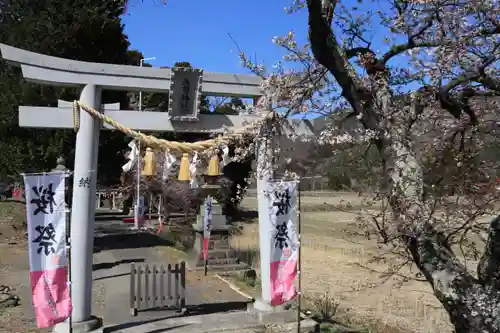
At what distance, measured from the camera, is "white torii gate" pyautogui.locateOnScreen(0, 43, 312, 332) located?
22.9 feet

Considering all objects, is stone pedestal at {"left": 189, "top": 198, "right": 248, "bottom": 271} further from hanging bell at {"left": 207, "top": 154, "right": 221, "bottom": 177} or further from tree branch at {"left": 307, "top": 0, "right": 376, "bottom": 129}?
tree branch at {"left": 307, "top": 0, "right": 376, "bottom": 129}

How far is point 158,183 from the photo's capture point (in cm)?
2439

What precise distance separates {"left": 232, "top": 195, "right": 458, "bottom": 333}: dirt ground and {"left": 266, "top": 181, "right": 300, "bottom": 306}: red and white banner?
0.94 metres

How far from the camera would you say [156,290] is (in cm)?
918

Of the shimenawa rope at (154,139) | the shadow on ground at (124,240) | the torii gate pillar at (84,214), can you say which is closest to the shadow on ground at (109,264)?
the shadow on ground at (124,240)

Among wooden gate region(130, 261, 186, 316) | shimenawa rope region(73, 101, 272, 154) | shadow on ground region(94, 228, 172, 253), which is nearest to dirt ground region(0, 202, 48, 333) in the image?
wooden gate region(130, 261, 186, 316)

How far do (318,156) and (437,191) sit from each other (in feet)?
7.92

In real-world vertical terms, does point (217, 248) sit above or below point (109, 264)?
above

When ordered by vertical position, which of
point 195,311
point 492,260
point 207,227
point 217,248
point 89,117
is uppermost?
point 89,117

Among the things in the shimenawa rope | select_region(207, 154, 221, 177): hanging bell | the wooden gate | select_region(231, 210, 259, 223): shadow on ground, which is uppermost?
the shimenawa rope

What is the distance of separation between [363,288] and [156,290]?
5.06 m

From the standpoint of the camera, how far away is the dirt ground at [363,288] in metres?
9.20

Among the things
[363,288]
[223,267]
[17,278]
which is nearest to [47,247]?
[17,278]

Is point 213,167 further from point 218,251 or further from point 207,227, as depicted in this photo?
point 218,251
